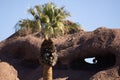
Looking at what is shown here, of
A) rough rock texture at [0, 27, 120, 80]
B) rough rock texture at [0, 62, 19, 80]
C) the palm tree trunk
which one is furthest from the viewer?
rough rock texture at [0, 62, 19, 80]

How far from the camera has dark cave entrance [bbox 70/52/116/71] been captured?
141ft

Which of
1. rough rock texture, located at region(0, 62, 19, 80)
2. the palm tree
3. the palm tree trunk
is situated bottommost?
rough rock texture, located at region(0, 62, 19, 80)

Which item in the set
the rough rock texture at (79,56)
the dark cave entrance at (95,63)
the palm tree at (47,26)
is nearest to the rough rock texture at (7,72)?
the rough rock texture at (79,56)

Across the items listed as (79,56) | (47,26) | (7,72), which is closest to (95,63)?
(79,56)

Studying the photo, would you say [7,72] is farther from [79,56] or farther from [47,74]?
[47,74]

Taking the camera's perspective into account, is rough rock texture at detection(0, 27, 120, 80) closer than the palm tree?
No

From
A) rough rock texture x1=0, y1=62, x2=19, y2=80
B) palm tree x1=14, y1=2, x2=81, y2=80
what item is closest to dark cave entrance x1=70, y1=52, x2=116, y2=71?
rough rock texture x1=0, y1=62, x2=19, y2=80

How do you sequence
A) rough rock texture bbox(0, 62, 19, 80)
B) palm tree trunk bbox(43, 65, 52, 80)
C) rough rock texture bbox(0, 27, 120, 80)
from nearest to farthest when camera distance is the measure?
palm tree trunk bbox(43, 65, 52, 80) < rough rock texture bbox(0, 27, 120, 80) < rough rock texture bbox(0, 62, 19, 80)

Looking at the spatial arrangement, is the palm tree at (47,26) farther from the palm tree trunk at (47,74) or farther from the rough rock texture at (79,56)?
the rough rock texture at (79,56)

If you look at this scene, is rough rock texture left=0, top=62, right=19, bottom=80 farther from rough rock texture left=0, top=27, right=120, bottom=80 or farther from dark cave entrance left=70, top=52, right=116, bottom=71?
dark cave entrance left=70, top=52, right=116, bottom=71

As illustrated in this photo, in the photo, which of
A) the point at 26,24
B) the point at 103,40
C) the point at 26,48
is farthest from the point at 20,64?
the point at 26,24

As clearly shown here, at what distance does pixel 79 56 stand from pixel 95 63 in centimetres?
308

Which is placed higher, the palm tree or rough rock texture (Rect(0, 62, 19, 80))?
the palm tree

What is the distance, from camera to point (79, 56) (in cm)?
4216
